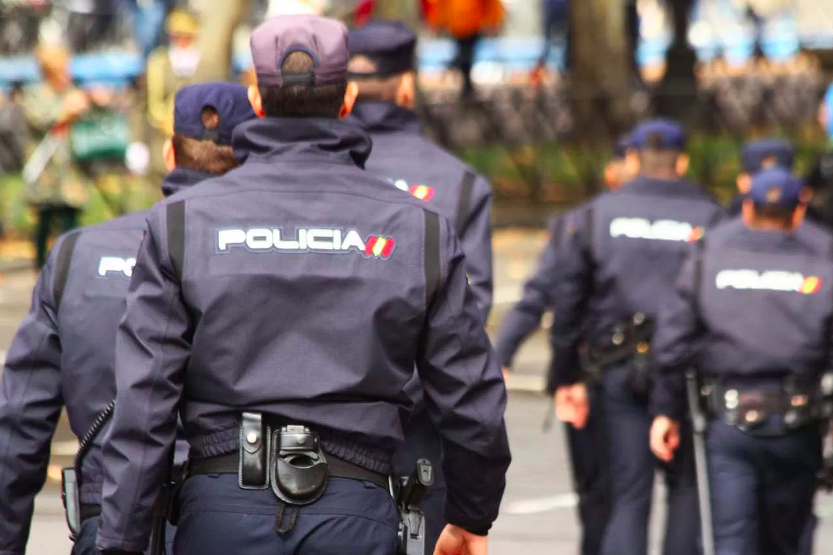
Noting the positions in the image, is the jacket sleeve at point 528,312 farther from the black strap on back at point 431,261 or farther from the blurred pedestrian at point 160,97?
the blurred pedestrian at point 160,97

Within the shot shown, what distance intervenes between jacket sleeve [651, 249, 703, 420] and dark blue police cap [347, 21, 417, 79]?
63.0 inches

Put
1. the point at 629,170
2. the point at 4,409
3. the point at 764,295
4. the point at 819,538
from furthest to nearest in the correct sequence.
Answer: the point at 819,538 → the point at 629,170 → the point at 764,295 → the point at 4,409

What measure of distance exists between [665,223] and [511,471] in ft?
10.0

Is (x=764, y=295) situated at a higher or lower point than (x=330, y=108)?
lower

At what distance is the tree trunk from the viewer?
24.6 meters

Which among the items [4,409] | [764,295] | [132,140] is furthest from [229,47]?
[4,409]

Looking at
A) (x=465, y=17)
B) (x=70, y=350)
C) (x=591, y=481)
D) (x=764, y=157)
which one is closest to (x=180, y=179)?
(x=70, y=350)

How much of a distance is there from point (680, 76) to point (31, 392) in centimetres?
2064

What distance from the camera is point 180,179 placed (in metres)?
4.97

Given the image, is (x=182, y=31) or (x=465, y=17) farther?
(x=465, y=17)

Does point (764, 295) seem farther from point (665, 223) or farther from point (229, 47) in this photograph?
point (229, 47)

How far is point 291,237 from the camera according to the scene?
14.3 feet

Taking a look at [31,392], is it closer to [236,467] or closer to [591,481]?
[236,467]

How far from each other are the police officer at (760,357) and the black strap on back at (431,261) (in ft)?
9.92
